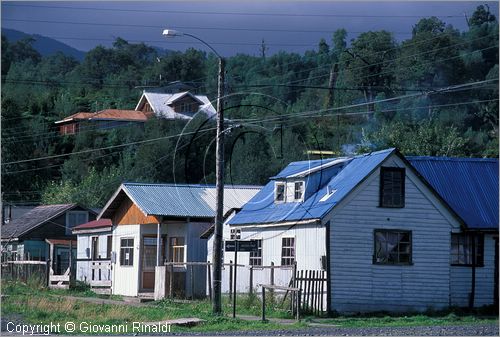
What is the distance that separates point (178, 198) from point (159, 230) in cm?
220

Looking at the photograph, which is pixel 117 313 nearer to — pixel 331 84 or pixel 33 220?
pixel 33 220

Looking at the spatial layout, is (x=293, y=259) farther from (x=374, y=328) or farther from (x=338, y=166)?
(x=374, y=328)

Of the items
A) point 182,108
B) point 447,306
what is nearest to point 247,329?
point 447,306

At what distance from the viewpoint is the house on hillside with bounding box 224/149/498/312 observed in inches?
1329

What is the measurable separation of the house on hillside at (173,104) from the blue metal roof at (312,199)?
5674 cm

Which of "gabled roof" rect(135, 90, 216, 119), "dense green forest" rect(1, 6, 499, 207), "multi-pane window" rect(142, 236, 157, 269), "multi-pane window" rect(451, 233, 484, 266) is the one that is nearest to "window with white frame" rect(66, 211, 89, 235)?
"dense green forest" rect(1, 6, 499, 207)

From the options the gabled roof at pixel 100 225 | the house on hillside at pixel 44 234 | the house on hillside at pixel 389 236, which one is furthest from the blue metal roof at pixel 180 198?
the house on hillside at pixel 44 234

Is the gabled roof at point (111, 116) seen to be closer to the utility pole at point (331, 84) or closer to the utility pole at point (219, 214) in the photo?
the utility pole at point (331, 84)

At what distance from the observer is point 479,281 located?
3531cm

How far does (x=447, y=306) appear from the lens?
34594 mm

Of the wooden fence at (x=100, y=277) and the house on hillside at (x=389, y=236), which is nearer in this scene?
the house on hillside at (x=389, y=236)

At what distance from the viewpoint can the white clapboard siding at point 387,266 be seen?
110 ft

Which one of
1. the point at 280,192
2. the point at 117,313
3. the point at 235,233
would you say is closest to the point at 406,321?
the point at 117,313

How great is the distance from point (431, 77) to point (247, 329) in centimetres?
7907
